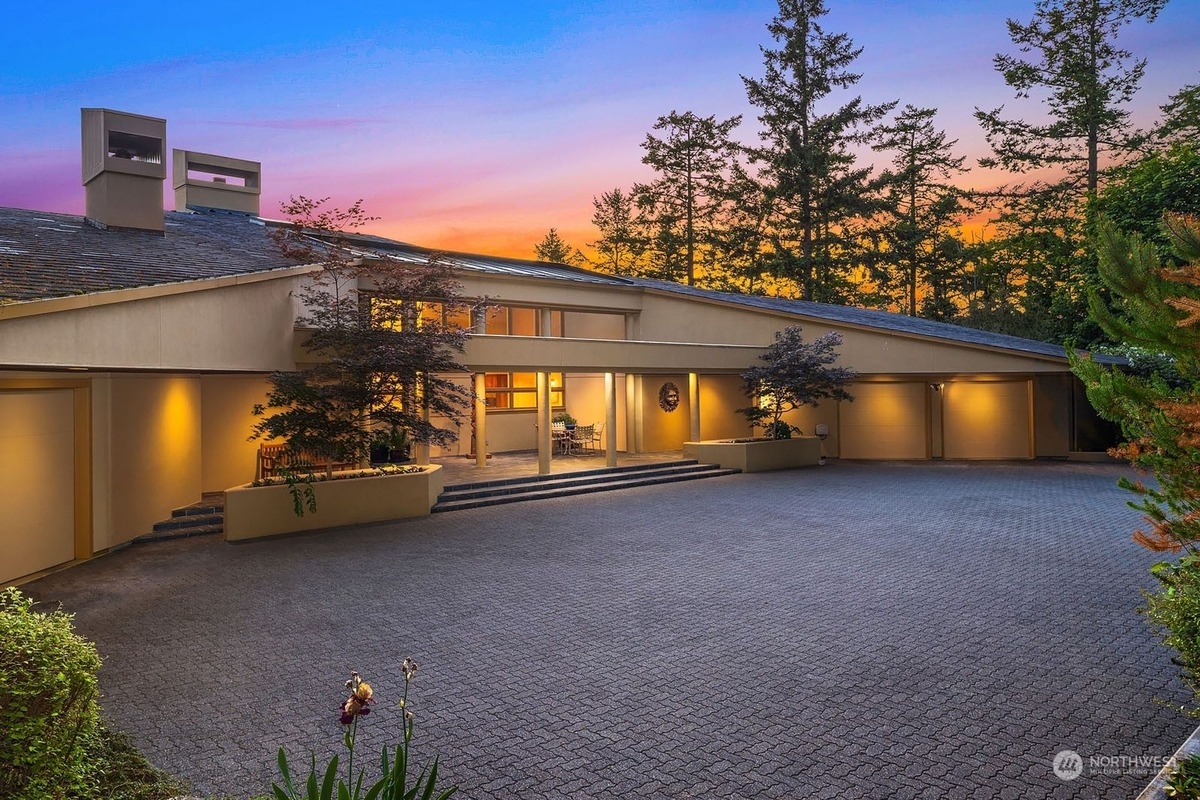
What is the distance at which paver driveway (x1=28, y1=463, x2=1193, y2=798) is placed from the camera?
431 cm

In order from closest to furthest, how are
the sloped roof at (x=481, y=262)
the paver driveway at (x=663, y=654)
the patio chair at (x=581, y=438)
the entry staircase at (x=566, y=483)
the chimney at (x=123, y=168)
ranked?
the paver driveway at (x=663, y=654), the chimney at (x=123, y=168), the entry staircase at (x=566, y=483), the sloped roof at (x=481, y=262), the patio chair at (x=581, y=438)

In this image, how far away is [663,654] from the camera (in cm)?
615

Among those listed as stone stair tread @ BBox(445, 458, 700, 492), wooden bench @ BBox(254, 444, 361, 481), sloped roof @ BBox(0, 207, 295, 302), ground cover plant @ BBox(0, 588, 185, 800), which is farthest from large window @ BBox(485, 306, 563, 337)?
ground cover plant @ BBox(0, 588, 185, 800)

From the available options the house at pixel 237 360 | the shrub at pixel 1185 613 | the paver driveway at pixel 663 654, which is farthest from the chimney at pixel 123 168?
the shrub at pixel 1185 613

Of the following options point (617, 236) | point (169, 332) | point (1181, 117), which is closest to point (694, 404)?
point (169, 332)

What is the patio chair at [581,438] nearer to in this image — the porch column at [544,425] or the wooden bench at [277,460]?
the porch column at [544,425]

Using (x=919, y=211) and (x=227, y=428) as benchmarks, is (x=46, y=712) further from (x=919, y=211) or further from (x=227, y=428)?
(x=919, y=211)

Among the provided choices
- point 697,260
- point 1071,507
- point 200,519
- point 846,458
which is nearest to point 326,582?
point 200,519

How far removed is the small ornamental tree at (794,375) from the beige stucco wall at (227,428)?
520 inches

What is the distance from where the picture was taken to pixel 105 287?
25.9 feet

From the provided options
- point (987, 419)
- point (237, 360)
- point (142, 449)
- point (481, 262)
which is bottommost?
point (142, 449)

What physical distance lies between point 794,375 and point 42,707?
18.3 meters

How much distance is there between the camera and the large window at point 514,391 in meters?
20.9

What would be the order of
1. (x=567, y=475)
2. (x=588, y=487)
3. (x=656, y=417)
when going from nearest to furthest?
(x=588, y=487), (x=567, y=475), (x=656, y=417)
